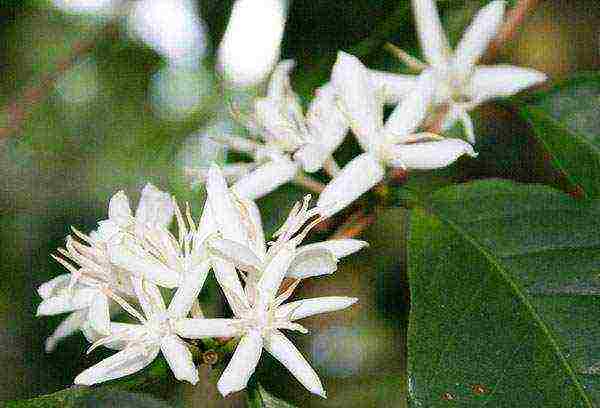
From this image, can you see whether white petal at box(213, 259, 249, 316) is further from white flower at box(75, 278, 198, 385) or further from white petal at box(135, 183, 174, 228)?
white petal at box(135, 183, 174, 228)

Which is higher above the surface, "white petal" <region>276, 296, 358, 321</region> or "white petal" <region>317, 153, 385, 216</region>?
"white petal" <region>317, 153, 385, 216</region>

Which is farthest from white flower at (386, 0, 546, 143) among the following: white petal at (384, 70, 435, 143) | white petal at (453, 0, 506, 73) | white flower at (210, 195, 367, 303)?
white flower at (210, 195, 367, 303)

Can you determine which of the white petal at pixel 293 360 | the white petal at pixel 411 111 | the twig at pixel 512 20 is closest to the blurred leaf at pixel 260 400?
the white petal at pixel 293 360

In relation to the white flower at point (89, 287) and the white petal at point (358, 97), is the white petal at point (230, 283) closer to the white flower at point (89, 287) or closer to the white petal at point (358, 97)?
the white flower at point (89, 287)

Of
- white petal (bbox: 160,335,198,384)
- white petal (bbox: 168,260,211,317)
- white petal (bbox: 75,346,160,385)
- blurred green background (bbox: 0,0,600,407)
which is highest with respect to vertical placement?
white petal (bbox: 168,260,211,317)

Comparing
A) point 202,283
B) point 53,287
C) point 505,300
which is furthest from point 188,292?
point 505,300

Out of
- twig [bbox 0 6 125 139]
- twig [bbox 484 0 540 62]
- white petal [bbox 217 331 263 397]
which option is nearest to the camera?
white petal [bbox 217 331 263 397]

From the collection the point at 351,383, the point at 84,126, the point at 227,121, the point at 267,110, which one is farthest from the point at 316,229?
the point at 84,126
